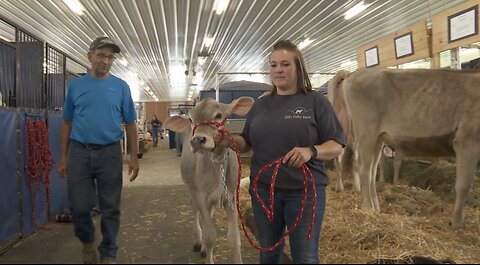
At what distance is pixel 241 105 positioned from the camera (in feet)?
5.92

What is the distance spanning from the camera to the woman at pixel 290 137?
4.64ft

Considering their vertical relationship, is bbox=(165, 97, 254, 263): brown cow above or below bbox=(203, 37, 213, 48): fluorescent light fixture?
below

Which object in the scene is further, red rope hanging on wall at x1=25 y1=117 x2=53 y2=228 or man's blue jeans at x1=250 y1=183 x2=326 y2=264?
red rope hanging on wall at x1=25 y1=117 x2=53 y2=228

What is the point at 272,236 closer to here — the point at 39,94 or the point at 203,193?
the point at 203,193

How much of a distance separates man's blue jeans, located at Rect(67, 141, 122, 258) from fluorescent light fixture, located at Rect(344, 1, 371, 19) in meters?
8.18

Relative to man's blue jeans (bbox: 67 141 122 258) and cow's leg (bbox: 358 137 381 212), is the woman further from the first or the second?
cow's leg (bbox: 358 137 381 212)

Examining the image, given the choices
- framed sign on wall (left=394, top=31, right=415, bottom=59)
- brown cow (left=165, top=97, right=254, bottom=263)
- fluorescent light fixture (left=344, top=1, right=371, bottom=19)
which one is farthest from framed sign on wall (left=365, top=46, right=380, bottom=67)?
brown cow (left=165, top=97, right=254, bottom=263)

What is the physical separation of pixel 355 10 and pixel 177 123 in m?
7.65

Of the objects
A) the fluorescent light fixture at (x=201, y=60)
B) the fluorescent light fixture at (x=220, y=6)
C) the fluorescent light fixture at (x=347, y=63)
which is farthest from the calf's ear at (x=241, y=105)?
the fluorescent light fixture at (x=347, y=63)

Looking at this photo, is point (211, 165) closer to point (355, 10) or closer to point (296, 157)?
point (296, 157)

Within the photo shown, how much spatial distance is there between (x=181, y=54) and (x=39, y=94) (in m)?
9.63

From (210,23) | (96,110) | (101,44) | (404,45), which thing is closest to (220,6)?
(210,23)

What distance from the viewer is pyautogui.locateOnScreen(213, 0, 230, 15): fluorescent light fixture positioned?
7743 millimetres

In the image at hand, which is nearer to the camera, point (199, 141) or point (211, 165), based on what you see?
point (199, 141)
